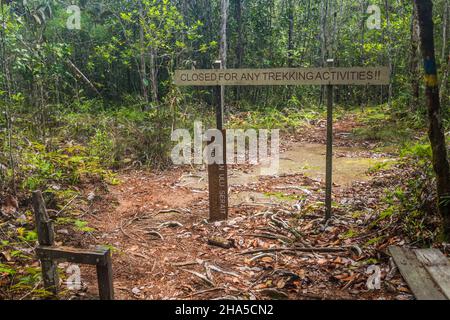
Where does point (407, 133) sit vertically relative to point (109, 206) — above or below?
above

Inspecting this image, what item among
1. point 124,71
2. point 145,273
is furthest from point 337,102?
point 145,273

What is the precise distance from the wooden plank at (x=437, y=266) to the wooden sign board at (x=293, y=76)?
2006mm

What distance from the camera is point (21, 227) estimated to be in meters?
4.52

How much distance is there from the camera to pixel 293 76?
4.77 meters

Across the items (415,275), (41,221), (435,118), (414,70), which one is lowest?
(415,275)

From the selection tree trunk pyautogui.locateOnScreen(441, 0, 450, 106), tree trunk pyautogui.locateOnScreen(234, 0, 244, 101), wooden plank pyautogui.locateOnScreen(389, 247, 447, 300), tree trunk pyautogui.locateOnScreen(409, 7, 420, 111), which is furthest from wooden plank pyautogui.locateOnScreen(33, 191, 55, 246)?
tree trunk pyautogui.locateOnScreen(234, 0, 244, 101)

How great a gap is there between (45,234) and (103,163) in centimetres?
476

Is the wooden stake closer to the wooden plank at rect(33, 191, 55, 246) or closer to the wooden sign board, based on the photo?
the wooden sign board

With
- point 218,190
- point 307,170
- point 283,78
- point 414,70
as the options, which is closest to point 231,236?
point 218,190

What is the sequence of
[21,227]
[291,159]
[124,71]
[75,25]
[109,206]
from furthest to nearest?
[124,71] < [75,25] < [291,159] < [109,206] < [21,227]

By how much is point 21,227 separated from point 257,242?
9.38ft

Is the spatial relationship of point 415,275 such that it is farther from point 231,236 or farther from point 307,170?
point 307,170

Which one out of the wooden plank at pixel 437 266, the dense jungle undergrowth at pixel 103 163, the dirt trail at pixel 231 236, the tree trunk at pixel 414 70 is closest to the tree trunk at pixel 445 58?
the tree trunk at pixel 414 70
